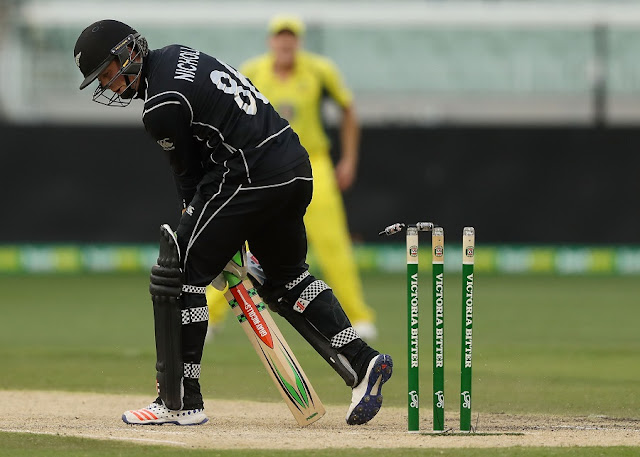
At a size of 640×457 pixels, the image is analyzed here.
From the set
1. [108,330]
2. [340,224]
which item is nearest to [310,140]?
[340,224]

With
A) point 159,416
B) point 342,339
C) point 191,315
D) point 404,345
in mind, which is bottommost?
point 404,345

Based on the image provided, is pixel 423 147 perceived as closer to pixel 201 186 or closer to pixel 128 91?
pixel 201 186

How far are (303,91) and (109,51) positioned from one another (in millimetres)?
3979

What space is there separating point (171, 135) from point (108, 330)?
17.3 feet

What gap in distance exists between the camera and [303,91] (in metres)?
9.85

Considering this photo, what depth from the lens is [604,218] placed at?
15.4m

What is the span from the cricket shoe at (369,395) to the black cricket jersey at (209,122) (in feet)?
3.33

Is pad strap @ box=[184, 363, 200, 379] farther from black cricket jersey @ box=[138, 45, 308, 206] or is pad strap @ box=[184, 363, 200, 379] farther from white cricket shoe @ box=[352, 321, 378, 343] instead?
white cricket shoe @ box=[352, 321, 378, 343]

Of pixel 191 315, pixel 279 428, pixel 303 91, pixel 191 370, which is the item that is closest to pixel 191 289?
pixel 191 315

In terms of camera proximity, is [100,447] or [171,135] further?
[171,135]

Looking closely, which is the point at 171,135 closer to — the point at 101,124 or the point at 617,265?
the point at 101,124

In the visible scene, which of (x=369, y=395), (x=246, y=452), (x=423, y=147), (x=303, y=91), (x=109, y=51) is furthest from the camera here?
(x=423, y=147)

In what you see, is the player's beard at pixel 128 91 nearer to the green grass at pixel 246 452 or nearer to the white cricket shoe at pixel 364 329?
the green grass at pixel 246 452

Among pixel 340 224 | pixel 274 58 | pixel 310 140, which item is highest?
pixel 274 58
